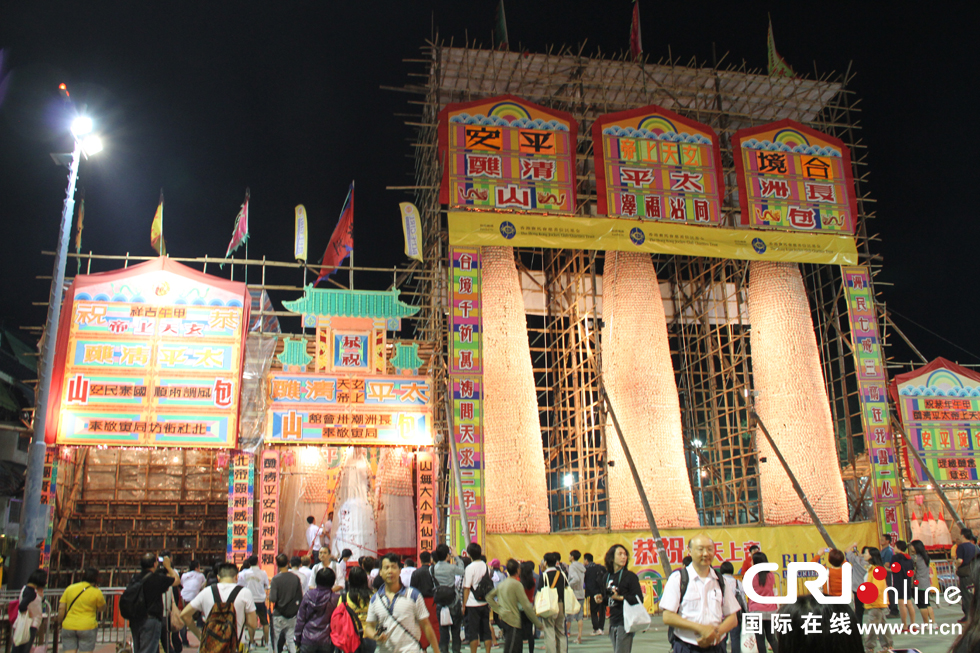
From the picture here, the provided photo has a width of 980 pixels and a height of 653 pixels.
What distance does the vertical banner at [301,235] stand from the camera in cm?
1664

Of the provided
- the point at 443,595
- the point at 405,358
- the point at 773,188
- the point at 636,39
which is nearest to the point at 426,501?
the point at 405,358

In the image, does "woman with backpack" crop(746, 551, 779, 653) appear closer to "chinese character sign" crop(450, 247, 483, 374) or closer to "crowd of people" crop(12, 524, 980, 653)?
"crowd of people" crop(12, 524, 980, 653)

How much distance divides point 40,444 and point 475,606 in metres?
→ 6.36

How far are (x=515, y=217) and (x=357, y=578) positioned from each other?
34.5ft

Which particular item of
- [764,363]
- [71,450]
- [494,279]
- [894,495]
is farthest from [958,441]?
[71,450]

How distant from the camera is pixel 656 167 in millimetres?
16906

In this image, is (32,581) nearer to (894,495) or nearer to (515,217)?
(515,217)

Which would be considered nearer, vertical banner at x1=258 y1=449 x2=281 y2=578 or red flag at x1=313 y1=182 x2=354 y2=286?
vertical banner at x1=258 y1=449 x2=281 y2=578

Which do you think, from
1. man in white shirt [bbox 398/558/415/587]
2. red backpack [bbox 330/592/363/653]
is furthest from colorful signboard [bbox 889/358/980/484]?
red backpack [bbox 330/592/363/653]

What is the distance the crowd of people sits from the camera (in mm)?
4941

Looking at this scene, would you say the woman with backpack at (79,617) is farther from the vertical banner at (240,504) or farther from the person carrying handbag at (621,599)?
the vertical banner at (240,504)

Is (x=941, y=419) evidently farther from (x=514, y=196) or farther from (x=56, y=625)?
(x=56, y=625)

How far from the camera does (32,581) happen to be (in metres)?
8.05

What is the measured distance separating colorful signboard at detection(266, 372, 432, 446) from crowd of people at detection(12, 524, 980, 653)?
11.3ft
